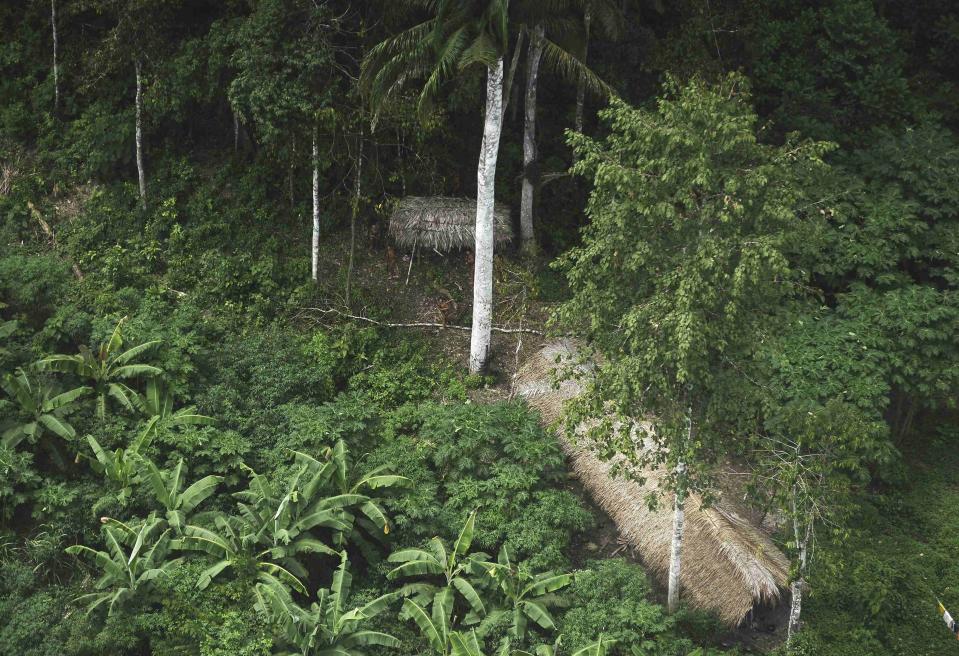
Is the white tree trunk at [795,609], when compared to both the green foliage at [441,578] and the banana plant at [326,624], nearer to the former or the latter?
the green foliage at [441,578]

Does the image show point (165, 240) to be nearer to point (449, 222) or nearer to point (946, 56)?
point (449, 222)

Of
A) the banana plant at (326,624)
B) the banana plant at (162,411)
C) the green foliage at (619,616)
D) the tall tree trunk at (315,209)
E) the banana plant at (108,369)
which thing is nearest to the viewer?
the banana plant at (326,624)

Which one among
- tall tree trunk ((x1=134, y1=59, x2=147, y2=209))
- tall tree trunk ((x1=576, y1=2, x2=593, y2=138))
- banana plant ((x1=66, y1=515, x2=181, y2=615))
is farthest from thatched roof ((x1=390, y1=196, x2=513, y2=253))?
banana plant ((x1=66, y1=515, x2=181, y2=615))

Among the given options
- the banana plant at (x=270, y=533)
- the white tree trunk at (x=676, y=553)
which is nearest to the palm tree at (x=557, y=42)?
the white tree trunk at (x=676, y=553)

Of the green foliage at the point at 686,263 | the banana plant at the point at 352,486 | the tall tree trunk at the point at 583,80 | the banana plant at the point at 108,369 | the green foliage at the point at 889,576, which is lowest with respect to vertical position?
the green foliage at the point at 889,576

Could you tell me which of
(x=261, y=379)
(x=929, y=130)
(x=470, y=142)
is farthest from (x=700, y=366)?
(x=470, y=142)

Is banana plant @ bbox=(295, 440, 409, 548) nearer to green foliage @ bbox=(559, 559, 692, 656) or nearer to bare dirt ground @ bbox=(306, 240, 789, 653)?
green foliage @ bbox=(559, 559, 692, 656)

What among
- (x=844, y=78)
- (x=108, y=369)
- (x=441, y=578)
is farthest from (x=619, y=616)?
(x=844, y=78)

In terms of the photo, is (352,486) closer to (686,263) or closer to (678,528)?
(678,528)
